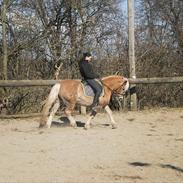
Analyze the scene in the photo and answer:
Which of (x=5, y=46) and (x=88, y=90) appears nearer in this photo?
(x=88, y=90)

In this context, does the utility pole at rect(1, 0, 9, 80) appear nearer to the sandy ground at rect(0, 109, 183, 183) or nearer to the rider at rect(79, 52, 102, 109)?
the sandy ground at rect(0, 109, 183, 183)

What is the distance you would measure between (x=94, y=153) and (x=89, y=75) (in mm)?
3798

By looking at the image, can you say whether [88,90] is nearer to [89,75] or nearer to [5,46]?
[89,75]

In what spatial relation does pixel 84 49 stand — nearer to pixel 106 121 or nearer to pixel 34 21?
pixel 34 21

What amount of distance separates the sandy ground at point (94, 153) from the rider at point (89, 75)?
88cm

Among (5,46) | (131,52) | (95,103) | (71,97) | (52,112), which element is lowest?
(52,112)

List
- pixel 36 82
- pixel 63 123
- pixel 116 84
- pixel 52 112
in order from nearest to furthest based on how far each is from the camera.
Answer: pixel 52 112, pixel 116 84, pixel 63 123, pixel 36 82

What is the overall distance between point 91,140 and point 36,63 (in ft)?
27.1

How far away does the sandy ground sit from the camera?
7.96 m

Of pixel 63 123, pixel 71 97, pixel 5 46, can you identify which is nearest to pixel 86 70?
pixel 71 97

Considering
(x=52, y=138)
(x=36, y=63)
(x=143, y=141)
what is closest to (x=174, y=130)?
(x=143, y=141)

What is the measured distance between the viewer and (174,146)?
1055 centimetres

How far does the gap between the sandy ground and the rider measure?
2.89 feet

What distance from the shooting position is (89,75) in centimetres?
1325
